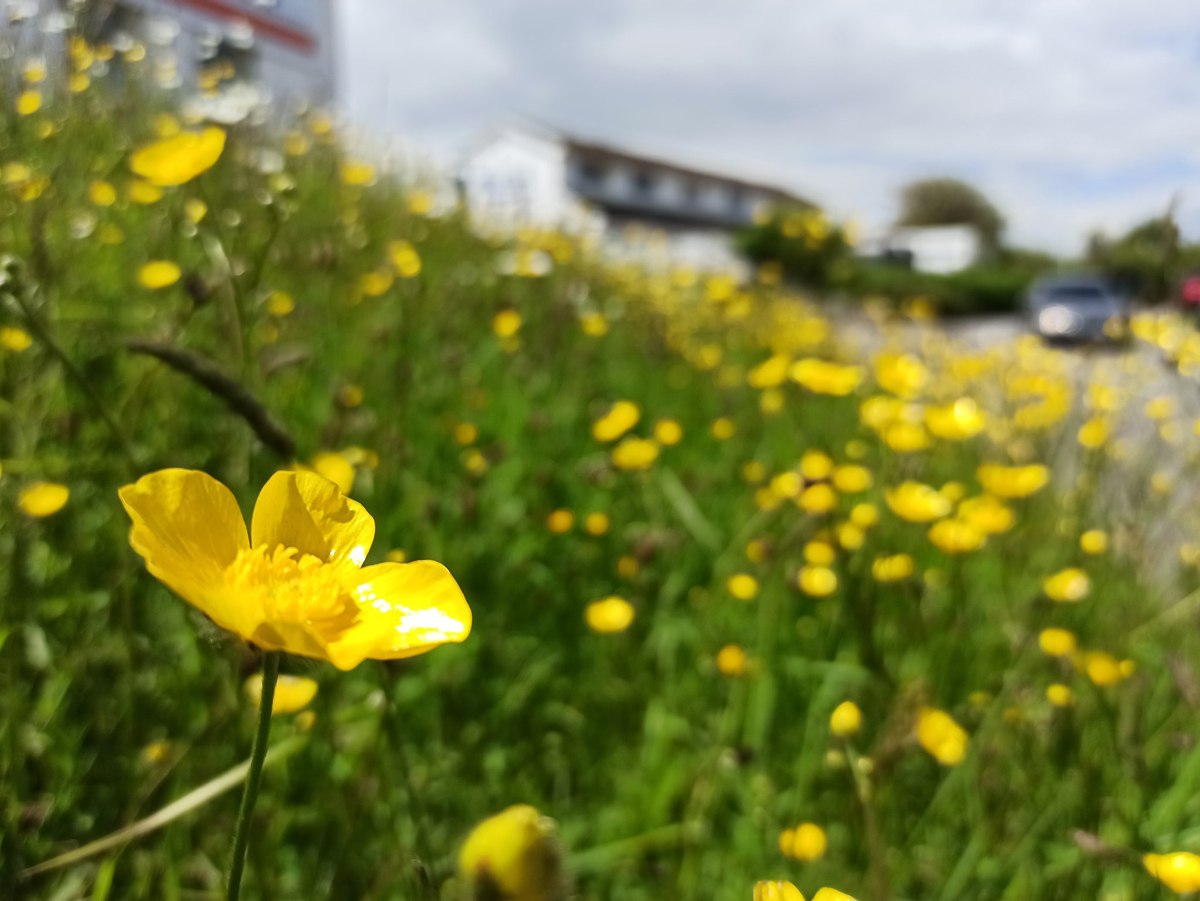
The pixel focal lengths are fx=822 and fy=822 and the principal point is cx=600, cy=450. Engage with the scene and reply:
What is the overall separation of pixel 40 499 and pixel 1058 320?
12.8m

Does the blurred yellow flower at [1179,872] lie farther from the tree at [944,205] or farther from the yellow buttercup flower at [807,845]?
the tree at [944,205]

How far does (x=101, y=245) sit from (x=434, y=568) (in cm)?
210

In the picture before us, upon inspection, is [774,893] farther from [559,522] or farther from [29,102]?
[29,102]

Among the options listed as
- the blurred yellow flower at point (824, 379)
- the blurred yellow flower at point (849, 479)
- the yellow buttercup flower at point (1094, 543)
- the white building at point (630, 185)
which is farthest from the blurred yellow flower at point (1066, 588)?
the white building at point (630, 185)

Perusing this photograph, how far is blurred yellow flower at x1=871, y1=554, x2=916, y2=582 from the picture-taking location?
4.96ft

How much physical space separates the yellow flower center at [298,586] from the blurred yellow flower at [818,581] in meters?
1.11

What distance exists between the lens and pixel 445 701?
4.47ft

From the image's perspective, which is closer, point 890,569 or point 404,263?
point 890,569

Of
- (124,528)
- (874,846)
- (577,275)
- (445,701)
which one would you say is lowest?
(577,275)

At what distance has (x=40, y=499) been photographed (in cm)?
104

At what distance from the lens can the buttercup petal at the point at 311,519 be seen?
0.59 metres

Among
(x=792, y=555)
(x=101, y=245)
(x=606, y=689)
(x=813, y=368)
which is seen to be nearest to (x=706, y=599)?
(x=792, y=555)

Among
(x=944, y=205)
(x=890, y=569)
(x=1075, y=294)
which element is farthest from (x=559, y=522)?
(x=944, y=205)

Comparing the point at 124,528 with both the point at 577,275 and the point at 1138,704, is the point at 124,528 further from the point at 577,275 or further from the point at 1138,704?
the point at 577,275
